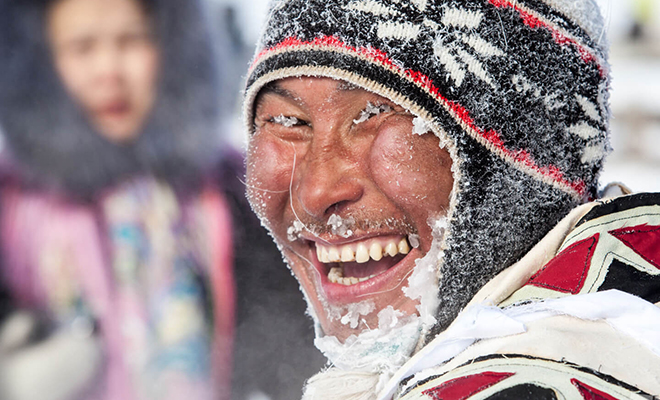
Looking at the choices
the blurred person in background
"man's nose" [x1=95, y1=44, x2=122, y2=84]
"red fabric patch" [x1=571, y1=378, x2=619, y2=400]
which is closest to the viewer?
"red fabric patch" [x1=571, y1=378, x2=619, y2=400]

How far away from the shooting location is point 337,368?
1.53 metres

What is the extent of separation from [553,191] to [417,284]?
1.29 feet

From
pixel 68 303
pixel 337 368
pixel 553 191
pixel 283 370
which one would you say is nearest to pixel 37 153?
pixel 68 303

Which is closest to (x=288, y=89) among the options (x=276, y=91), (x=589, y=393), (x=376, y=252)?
(x=276, y=91)

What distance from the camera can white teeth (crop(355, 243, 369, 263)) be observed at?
59.5 inches

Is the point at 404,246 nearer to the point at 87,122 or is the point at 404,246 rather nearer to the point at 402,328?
the point at 402,328

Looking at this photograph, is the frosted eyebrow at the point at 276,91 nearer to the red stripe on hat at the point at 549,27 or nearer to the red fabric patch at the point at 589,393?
the red stripe on hat at the point at 549,27

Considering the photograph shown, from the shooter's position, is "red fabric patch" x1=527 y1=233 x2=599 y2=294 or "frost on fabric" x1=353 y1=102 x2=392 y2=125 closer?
"red fabric patch" x1=527 y1=233 x2=599 y2=294

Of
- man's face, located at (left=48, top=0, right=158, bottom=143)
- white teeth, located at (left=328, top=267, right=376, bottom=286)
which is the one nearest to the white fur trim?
white teeth, located at (left=328, top=267, right=376, bottom=286)

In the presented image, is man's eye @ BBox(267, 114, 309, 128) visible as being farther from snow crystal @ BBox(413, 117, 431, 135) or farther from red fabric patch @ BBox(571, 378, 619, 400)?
red fabric patch @ BBox(571, 378, 619, 400)

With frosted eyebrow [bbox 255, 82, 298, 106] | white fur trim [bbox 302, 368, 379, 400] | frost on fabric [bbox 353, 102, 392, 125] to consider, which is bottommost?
white fur trim [bbox 302, 368, 379, 400]

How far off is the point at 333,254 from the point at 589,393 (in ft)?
2.55

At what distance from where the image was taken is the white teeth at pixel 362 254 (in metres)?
1.51

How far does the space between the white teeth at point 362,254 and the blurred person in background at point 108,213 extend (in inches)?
56.6
